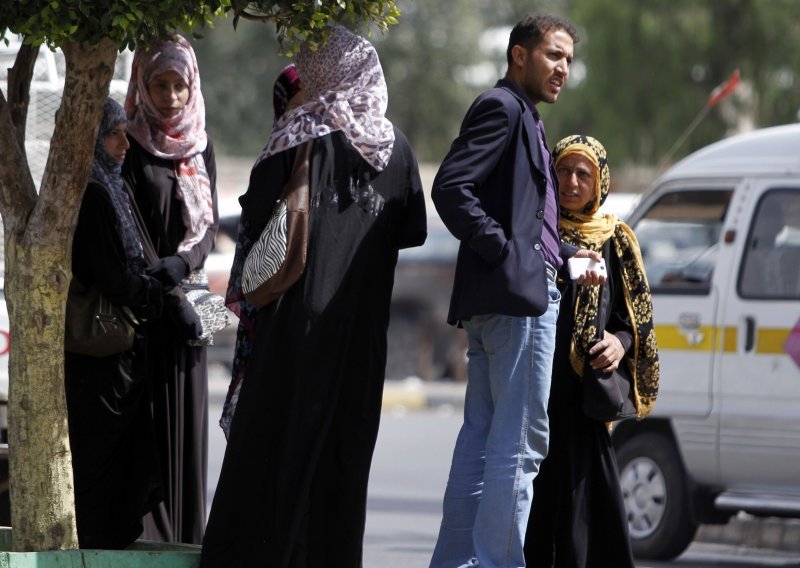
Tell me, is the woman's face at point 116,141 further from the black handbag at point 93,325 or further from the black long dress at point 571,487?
the black long dress at point 571,487

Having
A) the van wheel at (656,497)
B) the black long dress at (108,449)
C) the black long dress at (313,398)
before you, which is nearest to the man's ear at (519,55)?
the black long dress at (313,398)

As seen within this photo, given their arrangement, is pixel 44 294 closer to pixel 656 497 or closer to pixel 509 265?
pixel 509 265

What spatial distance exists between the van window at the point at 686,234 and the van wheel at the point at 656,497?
0.75 metres

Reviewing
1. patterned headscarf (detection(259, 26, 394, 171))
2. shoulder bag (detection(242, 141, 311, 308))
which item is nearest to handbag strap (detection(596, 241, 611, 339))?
patterned headscarf (detection(259, 26, 394, 171))

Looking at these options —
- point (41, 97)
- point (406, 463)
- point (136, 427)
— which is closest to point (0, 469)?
point (136, 427)

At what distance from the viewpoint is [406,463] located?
10.7 metres

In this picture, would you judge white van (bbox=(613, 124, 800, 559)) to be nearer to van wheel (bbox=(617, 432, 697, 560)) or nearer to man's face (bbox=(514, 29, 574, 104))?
van wheel (bbox=(617, 432, 697, 560))

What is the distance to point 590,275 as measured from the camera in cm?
463

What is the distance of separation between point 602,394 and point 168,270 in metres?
1.47

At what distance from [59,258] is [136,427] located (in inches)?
33.3

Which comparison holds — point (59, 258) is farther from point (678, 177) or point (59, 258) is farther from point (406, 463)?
point (406, 463)

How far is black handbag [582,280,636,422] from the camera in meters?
4.66

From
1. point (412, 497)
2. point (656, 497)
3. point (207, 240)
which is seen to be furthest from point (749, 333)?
point (412, 497)

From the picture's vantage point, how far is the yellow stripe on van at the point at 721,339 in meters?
6.54
